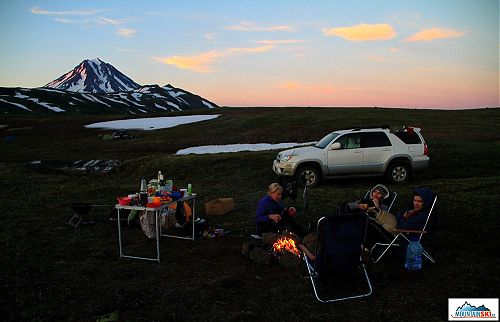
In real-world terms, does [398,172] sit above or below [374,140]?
below

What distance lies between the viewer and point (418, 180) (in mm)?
15945

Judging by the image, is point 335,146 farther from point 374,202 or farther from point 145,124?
point 145,124

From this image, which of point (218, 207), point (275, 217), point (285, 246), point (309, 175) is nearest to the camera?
point (285, 246)

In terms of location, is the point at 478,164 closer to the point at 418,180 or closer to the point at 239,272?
the point at 418,180

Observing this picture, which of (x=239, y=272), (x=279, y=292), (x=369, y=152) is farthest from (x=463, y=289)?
(x=369, y=152)

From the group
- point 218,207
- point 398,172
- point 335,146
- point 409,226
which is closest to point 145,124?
point 335,146

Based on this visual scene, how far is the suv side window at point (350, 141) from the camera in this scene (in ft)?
47.6

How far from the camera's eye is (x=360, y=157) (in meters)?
14.5

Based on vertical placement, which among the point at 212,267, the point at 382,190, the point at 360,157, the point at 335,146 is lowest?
the point at 212,267

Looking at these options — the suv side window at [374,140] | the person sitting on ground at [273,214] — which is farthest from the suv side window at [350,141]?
the person sitting on ground at [273,214]

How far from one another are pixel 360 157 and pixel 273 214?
758 centimetres

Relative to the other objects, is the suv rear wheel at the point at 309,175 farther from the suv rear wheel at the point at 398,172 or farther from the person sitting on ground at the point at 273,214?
the person sitting on ground at the point at 273,214

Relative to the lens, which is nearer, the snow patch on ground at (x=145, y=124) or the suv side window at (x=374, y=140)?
the suv side window at (x=374, y=140)

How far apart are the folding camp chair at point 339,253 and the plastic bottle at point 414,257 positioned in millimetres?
1183
